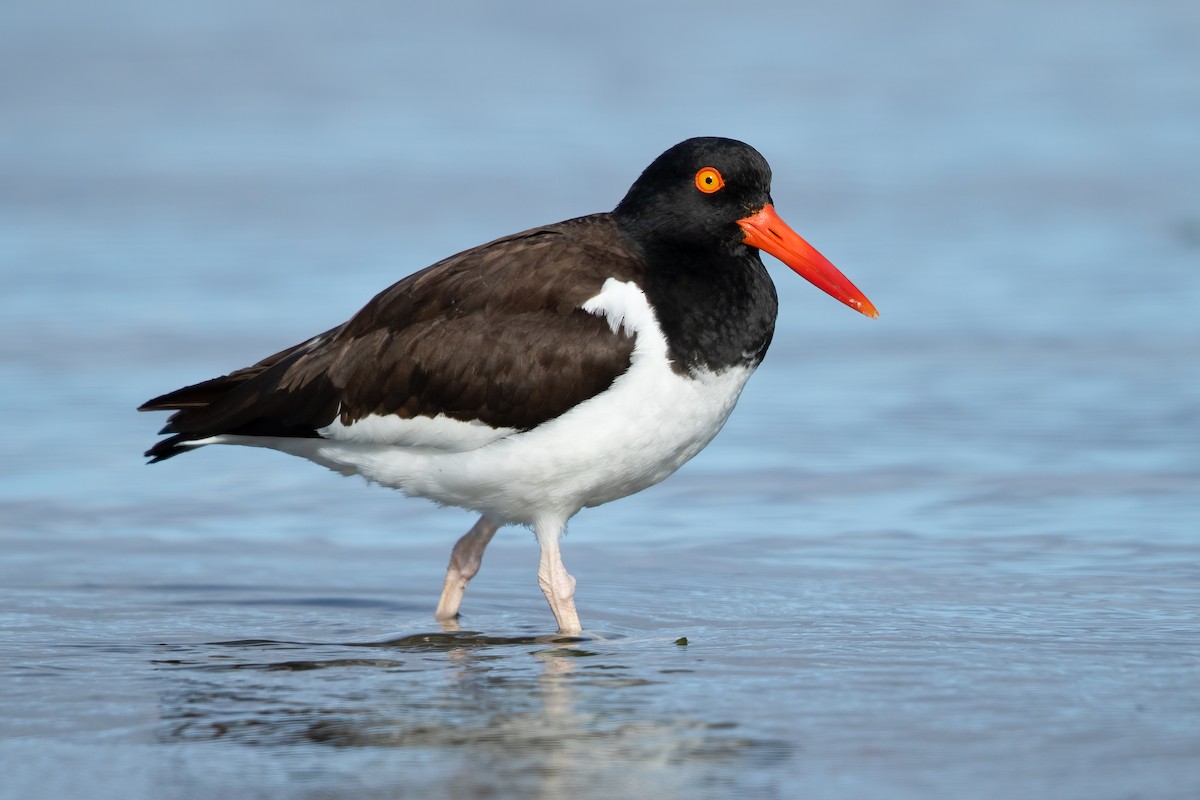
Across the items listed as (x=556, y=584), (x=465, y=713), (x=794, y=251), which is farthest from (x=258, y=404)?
(x=794, y=251)

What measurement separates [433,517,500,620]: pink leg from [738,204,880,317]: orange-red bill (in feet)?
4.75

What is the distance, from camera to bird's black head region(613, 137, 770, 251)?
22.1ft

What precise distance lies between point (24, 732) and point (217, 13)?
1861 cm

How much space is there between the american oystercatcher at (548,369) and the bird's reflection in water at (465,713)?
62 cm

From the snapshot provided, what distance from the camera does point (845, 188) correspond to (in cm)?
1590

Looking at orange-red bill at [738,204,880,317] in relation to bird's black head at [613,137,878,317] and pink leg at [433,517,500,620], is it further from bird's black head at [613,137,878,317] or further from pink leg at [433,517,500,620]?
pink leg at [433,517,500,620]

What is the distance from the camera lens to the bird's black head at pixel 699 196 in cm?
673

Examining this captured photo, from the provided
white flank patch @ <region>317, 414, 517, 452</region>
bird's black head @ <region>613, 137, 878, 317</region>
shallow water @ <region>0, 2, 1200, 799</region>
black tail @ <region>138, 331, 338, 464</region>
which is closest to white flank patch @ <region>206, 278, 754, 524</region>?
white flank patch @ <region>317, 414, 517, 452</region>

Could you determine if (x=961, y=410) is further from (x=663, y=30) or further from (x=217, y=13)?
(x=217, y=13)

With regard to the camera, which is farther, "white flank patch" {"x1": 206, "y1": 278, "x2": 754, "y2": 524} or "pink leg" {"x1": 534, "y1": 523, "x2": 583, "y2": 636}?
"pink leg" {"x1": 534, "y1": 523, "x2": 583, "y2": 636}

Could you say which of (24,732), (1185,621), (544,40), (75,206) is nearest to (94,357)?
(75,206)

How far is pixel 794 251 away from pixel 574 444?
1240 mm

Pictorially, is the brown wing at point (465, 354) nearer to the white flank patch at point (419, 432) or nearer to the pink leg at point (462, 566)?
the white flank patch at point (419, 432)

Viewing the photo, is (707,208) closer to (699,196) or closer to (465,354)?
(699,196)
